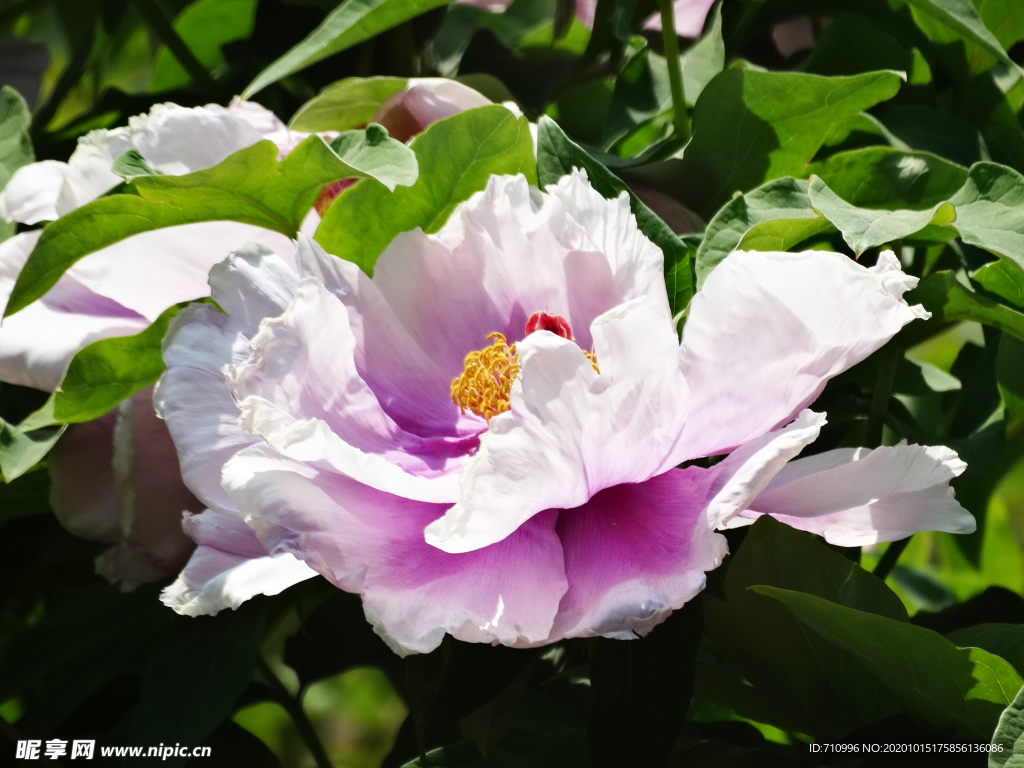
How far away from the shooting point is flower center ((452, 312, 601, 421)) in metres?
0.47

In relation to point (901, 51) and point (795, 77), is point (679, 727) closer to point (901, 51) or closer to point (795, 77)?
point (795, 77)

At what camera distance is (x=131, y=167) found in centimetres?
43

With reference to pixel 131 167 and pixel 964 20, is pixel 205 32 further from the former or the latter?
pixel 964 20

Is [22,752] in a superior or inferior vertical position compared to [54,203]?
inferior

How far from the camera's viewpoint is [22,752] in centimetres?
58

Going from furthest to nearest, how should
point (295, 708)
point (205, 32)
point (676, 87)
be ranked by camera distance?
point (205, 32)
point (295, 708)
point (676, 87)

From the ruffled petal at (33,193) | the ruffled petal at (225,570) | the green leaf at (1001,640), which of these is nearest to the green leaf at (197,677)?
the ruffled petal at (225,570)

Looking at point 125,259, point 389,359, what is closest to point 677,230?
point 389,359

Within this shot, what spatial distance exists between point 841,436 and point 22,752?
491 millimetres

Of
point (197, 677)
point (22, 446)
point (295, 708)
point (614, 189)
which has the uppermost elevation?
point (614, 189)

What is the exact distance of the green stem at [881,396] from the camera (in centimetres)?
46

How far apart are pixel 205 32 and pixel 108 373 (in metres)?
0.42

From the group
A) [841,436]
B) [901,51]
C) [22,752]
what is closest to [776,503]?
[841,436]

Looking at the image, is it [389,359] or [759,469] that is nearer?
[759,469]
